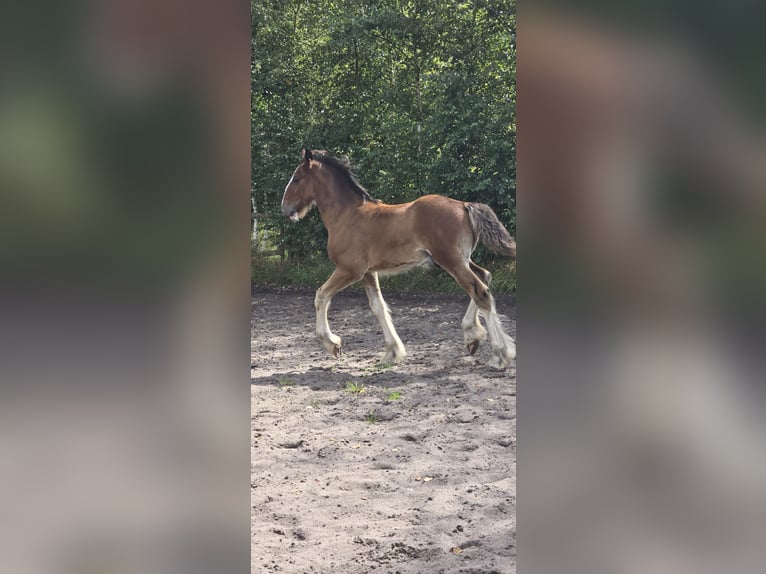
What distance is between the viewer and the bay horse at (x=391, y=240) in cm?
733

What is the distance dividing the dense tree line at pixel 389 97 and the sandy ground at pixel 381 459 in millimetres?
3559

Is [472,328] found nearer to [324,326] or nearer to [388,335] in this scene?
[388,335]

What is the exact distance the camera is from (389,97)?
1223cm

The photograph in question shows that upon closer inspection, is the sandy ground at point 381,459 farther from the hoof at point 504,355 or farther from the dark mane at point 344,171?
the dark mane at point 344,171

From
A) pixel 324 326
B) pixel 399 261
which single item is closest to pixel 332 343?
pixel 324 326

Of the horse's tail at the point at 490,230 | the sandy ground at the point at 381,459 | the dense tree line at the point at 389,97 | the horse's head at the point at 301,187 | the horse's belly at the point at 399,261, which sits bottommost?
the sandy ground at the point at 381,459

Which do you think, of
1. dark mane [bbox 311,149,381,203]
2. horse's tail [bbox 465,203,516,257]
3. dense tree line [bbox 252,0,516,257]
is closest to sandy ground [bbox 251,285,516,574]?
horse's tail [bbox 465,203,516,257]

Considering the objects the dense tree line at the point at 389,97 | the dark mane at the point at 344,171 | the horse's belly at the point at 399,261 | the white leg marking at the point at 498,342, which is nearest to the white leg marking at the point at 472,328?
the white leg marking at the point at 498,342
